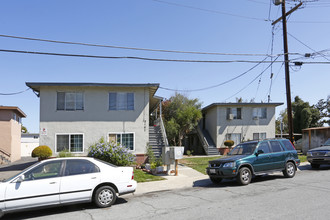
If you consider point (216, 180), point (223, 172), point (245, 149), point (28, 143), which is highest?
point (245, 149)

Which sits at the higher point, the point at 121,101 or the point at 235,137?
the point at 121,101

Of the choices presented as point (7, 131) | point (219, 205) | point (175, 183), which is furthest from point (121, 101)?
point (7, 131)

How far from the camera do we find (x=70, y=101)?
16.7m

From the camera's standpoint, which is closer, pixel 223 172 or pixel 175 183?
pixel 223 172

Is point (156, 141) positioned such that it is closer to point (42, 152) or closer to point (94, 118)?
point (94, 118)

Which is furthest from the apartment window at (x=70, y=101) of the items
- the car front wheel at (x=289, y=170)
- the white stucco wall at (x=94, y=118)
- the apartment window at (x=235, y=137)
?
the apartment window at (x=235, y=137)

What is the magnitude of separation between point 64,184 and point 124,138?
32.5ft

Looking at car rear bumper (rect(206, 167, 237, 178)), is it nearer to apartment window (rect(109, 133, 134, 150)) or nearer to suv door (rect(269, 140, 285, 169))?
suv door (rect(269, 140, 285, 169))

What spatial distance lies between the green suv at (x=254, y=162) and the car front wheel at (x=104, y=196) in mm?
4515

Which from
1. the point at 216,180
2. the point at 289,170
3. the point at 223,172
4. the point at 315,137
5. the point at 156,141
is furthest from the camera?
the point at 315,137

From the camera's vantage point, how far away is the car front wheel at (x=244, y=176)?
10.1 metres

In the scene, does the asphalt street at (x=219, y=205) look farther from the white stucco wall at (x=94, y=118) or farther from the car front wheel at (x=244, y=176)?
the white stucco wall at (x=94, y=118)

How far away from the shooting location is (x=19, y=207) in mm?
6535

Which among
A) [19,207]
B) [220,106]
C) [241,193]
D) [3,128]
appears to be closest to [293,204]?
[241,193]
